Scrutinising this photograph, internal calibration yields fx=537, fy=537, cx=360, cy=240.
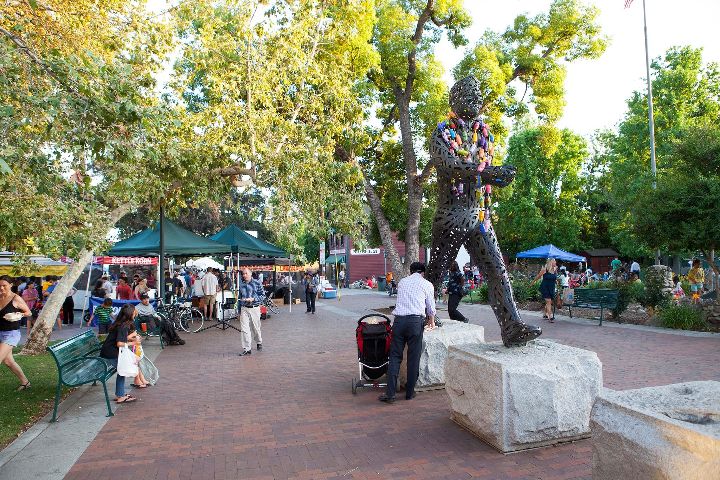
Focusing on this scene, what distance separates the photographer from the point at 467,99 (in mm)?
6023

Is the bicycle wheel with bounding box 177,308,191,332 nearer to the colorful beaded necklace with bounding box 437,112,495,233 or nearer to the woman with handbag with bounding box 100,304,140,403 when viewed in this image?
the woman with handbag with bounding box 100,304,140,403

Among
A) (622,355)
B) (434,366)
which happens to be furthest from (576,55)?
(434,366)

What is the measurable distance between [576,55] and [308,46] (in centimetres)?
967

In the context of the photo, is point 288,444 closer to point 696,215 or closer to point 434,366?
point 434,366

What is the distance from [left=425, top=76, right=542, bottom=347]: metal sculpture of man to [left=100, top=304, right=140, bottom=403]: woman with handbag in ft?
13.8

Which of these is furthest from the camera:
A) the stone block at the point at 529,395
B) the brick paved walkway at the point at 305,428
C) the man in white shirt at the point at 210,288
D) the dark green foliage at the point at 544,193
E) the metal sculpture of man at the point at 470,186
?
the dark green foliage at the point at 544,193

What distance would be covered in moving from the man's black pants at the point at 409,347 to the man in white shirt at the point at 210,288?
39.7 ft

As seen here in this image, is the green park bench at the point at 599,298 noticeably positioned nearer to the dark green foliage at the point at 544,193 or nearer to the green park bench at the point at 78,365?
the green park bench at the point at 78,365

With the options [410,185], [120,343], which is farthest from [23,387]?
A: [410,185]

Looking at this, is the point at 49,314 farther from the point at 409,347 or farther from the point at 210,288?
the point at 409,347

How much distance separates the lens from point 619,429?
3.11m

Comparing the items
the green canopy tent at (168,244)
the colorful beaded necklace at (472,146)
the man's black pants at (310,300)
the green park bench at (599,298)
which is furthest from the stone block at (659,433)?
the man's black pants at (310,300)

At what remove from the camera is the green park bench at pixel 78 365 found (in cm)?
619

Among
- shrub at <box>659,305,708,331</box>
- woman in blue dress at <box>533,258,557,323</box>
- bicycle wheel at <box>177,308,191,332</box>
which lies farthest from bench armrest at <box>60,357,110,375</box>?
shrub at <box>659,305,708,331</box>
